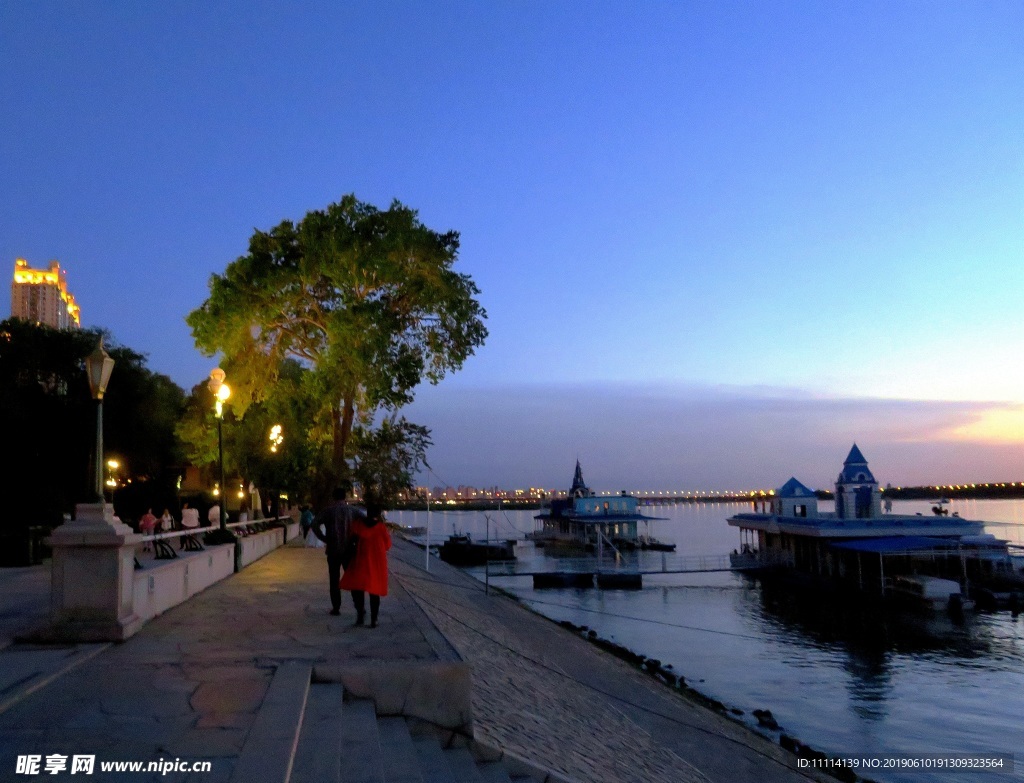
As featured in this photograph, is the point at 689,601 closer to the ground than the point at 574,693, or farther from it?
closer to the ground

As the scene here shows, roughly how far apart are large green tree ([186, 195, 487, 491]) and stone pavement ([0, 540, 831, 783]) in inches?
291

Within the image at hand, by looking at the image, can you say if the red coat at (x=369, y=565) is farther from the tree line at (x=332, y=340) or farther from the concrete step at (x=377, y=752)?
the tree line at (x=332, y=340)

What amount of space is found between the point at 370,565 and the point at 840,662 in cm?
2414

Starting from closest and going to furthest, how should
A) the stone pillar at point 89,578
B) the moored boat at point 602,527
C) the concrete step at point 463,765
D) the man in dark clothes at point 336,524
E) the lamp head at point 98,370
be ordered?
the concrete step at point 463,765 → the stone pillar at point 89,578 → the lamp head at point 98,370 → the man in dark clothes at point 336,524 → the moored boat at point 602,527

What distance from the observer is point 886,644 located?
108 ft

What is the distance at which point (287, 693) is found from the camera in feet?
22.5

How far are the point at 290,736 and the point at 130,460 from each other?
37.8 metres

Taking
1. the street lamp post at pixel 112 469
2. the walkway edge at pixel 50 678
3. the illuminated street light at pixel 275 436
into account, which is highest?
the illuminated street light at pixel 275 436

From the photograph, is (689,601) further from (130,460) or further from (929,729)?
(130,460)

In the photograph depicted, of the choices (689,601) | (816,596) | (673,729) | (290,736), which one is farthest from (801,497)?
(290,736)

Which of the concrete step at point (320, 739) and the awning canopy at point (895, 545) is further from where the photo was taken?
the awning canopy at point (895, 545)

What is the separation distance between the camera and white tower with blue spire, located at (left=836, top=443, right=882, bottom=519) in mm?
58125

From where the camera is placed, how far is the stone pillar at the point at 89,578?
9.07 metres

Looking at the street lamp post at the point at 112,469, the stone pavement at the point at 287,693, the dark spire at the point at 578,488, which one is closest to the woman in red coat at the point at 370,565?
the stone pavement at the point at 287,693
